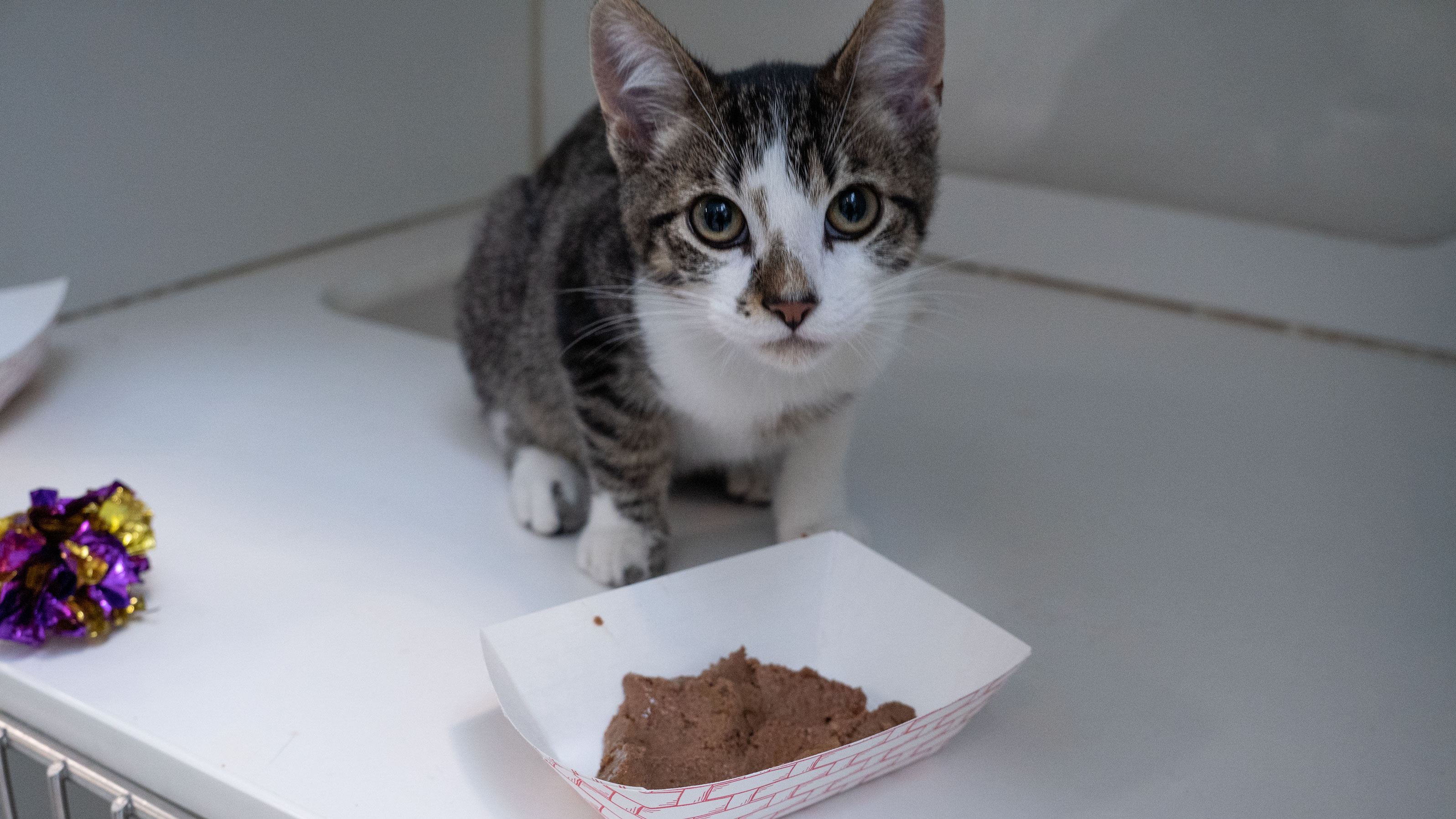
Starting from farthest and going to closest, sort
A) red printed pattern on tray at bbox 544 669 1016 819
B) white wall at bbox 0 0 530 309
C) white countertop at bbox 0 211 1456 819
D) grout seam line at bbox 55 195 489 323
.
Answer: grout seam line at bbox 55 195 489 323, white wall at bbox 0 0 530 309, white countertop at bbox 0 211 1456 819, red printed pattern on tray at bbox 544 669 1016 819

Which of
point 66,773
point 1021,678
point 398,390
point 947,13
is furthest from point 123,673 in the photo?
point 947,13

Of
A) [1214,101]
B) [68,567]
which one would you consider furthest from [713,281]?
[1214,101]

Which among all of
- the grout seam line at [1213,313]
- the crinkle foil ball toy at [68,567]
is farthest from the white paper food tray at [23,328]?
the grout seam line at [1213,313]

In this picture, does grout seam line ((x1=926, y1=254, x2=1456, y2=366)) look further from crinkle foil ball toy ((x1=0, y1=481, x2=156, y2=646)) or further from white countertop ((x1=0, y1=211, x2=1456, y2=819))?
crinkle foil ball toy ((x1=0, y1=481, x2=156, y2=646))

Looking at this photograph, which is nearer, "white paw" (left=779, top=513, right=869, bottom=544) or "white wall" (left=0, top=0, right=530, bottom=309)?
"white paw" (left=779, top=513, right=869, bottom=544)

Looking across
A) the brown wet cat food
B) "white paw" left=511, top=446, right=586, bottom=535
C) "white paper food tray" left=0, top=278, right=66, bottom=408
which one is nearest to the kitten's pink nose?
the brown wet cat food

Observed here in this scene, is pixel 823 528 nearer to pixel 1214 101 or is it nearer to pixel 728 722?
pixel 728 722

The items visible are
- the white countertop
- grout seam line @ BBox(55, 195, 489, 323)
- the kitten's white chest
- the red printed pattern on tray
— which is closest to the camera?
the red printed pattern on tray
